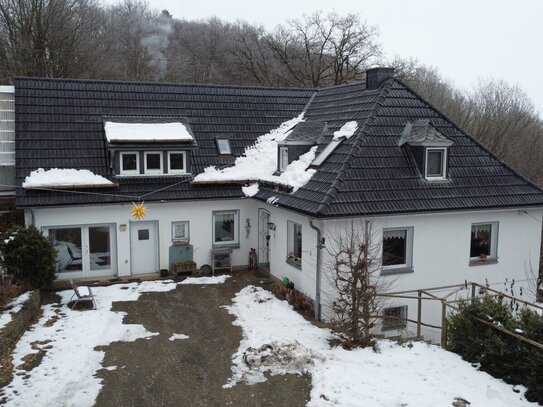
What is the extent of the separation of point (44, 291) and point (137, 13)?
49733mm

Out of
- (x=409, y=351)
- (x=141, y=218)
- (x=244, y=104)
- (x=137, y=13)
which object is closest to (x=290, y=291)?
(x=409, y=351)

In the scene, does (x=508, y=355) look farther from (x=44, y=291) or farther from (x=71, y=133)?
(x=71, y=133)

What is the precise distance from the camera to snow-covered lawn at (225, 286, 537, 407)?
9.50 metres

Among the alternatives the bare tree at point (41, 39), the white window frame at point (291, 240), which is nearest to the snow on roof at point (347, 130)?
the white window frame at point (291, 240)

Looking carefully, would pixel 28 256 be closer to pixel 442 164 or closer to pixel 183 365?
pixel 183 365

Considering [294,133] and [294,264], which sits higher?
[294,133]

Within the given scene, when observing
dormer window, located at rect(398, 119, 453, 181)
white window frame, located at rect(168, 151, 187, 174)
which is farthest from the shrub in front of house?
dormer window, located at rect(398, 119, 453, 181)

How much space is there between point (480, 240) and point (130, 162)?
11.8 meters

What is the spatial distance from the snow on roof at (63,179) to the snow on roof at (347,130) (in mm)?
7526

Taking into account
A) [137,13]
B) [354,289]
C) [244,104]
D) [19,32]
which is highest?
[137,13]

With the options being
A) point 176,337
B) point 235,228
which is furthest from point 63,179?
point 176,337

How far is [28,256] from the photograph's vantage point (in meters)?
15.1

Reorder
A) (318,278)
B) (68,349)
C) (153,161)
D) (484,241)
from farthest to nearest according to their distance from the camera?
(153,161), (484,241), (318,278), (68,349)

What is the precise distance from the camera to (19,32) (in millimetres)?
29734
